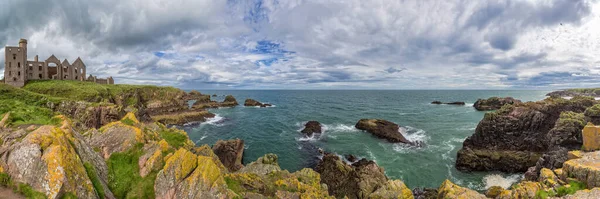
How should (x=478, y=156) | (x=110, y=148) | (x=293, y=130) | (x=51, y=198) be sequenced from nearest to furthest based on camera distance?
(x=51, y=198) < (x=110, y=148) < (x=478, y=156) < (x=293, y=130)

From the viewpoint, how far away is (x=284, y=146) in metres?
49.3

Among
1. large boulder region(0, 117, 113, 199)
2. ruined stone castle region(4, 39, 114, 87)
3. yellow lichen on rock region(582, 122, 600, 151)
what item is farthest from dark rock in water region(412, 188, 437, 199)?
ruined stone castle region(4, 39, 114, 87)

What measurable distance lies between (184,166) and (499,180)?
130 feet

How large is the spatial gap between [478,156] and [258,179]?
121 feet

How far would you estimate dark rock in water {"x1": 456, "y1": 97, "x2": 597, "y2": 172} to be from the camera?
106ft

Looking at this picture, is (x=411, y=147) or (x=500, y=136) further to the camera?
(x=411, y=147)

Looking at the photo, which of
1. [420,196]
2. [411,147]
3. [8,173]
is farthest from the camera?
[411,147]

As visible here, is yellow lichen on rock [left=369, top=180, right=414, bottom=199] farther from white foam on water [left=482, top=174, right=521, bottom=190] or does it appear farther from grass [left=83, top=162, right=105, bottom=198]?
grass [left=83, top=162, right=105, bottom=198]

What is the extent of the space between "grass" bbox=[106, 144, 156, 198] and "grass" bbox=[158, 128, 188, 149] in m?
5.74

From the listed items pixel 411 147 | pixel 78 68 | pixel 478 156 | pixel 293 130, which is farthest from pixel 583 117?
pixel 78 68

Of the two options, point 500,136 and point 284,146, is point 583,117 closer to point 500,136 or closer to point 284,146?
point 500,136

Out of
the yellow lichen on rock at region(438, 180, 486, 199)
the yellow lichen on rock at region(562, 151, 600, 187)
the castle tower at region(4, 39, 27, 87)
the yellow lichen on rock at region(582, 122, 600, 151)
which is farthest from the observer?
the castle tower at region(4, 39, 27, 87)

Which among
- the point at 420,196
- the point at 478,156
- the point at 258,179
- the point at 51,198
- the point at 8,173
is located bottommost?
the point at 420,196

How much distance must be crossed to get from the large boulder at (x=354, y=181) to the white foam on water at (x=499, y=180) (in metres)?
14.9
